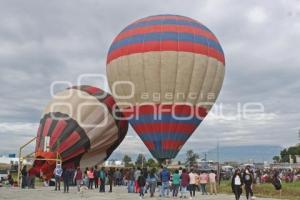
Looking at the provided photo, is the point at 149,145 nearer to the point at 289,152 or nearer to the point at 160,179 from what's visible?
the point at 160,179

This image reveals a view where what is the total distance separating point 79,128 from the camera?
104 feet

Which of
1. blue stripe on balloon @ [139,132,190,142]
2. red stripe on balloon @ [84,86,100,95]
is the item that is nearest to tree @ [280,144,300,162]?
blue stripe on balloon @ [139,132,190,142]

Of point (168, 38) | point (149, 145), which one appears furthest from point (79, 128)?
point (168, 38)

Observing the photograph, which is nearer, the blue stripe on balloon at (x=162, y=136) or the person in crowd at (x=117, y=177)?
the person in crowd at (x=117, y=177)

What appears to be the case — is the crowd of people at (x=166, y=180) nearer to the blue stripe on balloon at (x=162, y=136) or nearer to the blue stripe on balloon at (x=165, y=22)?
the blue stripe on balloon at (x=162, y=136)

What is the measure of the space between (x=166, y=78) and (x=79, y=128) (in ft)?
21.1

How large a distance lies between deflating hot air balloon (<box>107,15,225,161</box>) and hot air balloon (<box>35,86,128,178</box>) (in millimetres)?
1435

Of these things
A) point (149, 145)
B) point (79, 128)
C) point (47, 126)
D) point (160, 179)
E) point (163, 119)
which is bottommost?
point (160, 179)

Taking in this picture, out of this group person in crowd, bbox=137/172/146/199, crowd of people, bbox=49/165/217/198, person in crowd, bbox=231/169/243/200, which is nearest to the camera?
person in crowd, bbox=231/169/243/200

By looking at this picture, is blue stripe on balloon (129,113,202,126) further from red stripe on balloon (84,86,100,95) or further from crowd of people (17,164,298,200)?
crowd of people (17,164,298,200)

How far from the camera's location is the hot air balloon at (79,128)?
3092cm

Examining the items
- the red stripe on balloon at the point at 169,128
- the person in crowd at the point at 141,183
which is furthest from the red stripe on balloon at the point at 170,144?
the person in crowd at the point at 141,183

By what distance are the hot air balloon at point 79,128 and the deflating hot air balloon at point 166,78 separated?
4.71ft

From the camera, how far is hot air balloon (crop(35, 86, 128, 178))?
3092cm
